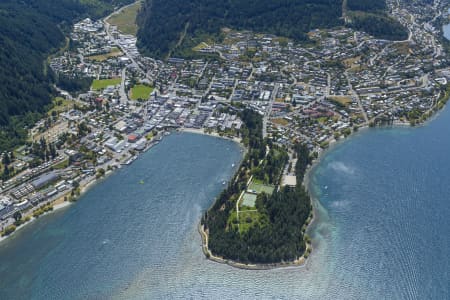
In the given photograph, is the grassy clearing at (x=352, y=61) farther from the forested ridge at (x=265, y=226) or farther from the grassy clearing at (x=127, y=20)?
the grassy clearing at (x=127, y=20)

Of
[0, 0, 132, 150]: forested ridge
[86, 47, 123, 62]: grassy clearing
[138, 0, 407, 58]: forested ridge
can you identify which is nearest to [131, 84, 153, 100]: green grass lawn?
[0, 0, 132, 150]: forested ridge

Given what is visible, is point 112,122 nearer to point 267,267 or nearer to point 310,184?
point 310,184

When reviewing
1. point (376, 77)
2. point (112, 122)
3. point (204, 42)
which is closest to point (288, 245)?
point (112, 122)

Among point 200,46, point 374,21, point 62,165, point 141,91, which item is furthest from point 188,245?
point 374,21

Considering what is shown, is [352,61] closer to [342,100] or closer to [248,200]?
Result: [342,100]

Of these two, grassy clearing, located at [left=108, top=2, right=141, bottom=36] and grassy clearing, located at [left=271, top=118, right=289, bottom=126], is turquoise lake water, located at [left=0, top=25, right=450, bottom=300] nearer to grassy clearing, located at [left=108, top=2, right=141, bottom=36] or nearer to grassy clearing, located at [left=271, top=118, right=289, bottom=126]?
grassy clearing, located at [left=271, top=118, right=289, bottom=126]
